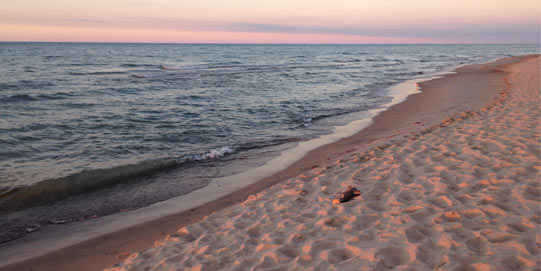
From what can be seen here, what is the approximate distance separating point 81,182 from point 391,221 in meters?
5.99

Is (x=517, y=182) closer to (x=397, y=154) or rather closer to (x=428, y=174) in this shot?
(x=428, y=174)

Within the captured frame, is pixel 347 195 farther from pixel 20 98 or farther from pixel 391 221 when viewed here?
pixel 20 98

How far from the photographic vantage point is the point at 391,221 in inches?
150

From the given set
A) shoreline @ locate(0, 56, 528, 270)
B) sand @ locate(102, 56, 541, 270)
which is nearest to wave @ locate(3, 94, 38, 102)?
shoreline @ locate(0, 56, 528, 270)

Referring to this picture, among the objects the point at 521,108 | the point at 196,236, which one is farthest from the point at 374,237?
the point at 521,108

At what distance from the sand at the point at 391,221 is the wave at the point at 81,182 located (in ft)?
10.8

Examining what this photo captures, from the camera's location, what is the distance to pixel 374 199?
4.50 m

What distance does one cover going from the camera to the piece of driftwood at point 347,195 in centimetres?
458

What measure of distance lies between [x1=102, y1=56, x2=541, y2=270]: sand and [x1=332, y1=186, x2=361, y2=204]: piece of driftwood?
0.09 m

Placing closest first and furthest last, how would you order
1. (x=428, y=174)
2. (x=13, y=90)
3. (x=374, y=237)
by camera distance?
1. (x=374, y=237)
2. (x=428, y=174)
3. (x=13, y=90)

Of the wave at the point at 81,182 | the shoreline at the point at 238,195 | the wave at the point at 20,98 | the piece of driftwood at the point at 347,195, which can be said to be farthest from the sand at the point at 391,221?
the wave at the point at 20,98

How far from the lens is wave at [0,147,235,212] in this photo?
20.5 feet

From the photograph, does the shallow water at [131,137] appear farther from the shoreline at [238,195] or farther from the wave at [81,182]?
the shoreline at [238,195]

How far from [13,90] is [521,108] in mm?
21012
